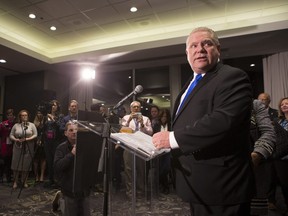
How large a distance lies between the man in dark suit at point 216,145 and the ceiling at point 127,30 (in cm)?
358

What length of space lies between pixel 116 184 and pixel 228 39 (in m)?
3.77

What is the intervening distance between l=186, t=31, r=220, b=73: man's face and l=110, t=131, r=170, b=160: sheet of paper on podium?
0.41 meters

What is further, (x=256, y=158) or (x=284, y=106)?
(x=284, y=106)

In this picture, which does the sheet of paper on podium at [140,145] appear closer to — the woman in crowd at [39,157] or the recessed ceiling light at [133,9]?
the recessed ceiling light at [133,9]

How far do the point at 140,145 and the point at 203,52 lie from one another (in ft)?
1.67

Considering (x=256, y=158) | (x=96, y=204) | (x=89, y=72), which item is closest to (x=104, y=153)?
(x=256, y=158)

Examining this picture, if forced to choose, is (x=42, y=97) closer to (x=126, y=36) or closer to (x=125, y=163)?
(x=126, y=36)

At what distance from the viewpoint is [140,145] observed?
38.5 inches

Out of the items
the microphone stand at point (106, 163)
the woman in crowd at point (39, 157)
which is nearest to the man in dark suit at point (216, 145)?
the microphone stand at point (106, 163)

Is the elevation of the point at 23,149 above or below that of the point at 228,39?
below

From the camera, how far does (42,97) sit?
6305 millimetres

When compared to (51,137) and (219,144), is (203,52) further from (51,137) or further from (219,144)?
(51,137)

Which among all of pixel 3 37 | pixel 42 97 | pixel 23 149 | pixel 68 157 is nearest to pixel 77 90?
pixel 42 97

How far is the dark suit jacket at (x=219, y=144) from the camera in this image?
895 mm
